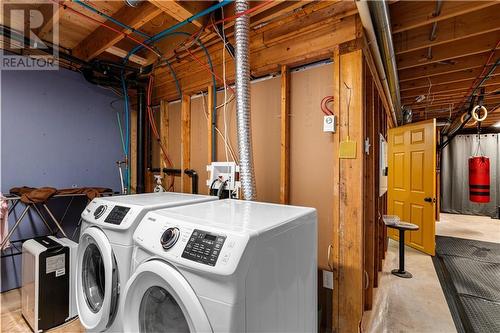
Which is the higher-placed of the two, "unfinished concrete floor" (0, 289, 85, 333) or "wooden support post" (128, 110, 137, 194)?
"wooden support post" (128, 110, 137, 194)

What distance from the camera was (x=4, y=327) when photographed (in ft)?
6.34

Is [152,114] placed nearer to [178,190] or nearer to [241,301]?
[178,190]

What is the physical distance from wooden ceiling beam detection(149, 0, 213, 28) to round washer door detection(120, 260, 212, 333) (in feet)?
5.42

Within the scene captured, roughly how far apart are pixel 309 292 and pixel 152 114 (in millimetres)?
2923

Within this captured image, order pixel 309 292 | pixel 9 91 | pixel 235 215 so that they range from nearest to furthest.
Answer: pixel 235 215 → pixel 309 292 → pixel 9 91

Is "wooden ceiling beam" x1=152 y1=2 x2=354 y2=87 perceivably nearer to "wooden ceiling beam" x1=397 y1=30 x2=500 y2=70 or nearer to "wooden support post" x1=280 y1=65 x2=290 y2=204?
"wooden support post" x1=280 y1=65 x2=290 y2=204

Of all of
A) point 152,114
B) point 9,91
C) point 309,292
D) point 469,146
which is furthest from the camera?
point 469,146

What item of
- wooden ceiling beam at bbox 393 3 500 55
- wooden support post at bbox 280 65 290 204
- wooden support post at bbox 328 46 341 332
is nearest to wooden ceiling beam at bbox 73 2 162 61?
wooden support post at bbox 280 65 290 204

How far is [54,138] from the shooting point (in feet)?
8.98

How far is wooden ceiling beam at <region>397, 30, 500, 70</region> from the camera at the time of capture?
227cm

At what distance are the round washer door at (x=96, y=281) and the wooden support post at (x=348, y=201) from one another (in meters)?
1.45

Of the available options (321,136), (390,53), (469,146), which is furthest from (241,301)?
(469,146)

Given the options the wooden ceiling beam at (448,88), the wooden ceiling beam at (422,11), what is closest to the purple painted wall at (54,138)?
the wooden ceiling beam at (422,11)

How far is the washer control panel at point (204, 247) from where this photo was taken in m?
0.92
